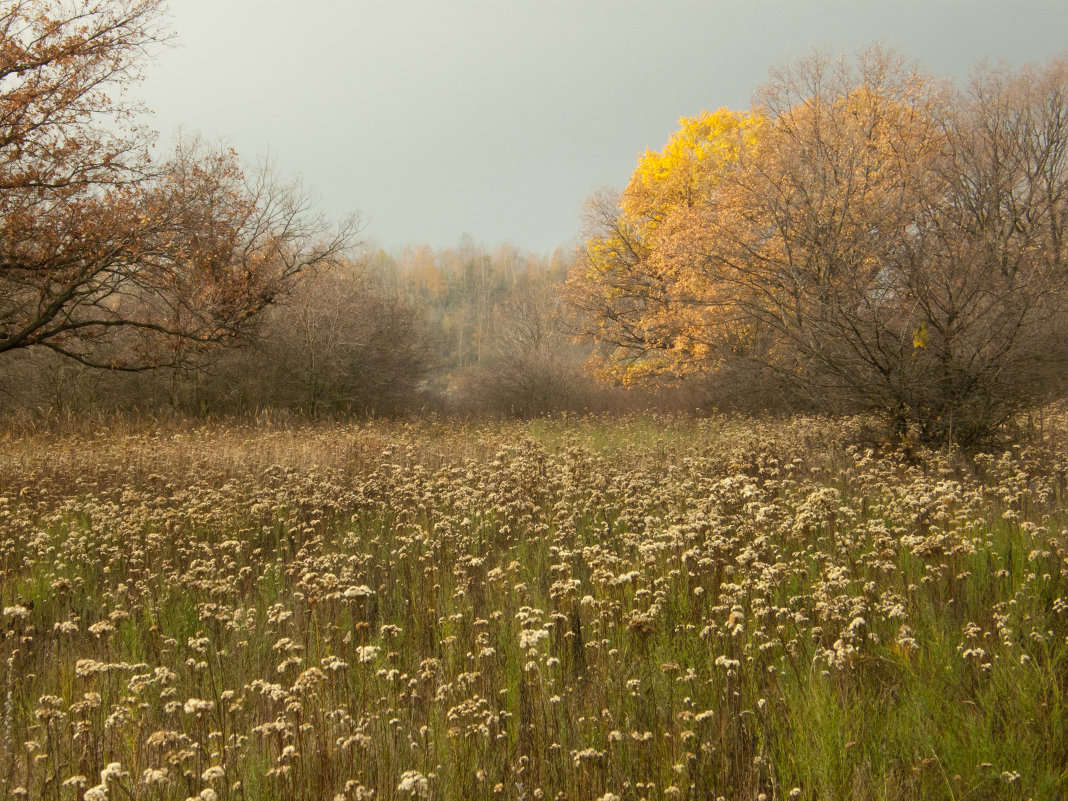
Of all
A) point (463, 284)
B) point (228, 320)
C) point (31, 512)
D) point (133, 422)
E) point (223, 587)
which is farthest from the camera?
point (463, 284)

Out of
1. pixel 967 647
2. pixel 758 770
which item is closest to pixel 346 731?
pixel 758 770

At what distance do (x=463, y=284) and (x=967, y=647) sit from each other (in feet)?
311

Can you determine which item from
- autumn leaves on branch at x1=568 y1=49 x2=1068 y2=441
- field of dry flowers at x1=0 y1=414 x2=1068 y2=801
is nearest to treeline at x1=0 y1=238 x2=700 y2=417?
autumn leaves on branch at x1=568 y1=49 x2=1068 y2=441

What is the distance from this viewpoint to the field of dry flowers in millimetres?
2916

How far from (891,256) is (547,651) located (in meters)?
9.02

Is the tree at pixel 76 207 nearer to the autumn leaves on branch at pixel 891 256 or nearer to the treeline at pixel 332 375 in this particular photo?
the treeline at pixel 332 375

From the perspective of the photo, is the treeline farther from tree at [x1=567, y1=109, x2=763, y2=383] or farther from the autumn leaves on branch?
the autumn leaves on branch

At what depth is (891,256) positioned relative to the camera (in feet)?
33.8

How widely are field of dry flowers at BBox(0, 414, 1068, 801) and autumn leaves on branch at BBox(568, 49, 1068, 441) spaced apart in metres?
2.28

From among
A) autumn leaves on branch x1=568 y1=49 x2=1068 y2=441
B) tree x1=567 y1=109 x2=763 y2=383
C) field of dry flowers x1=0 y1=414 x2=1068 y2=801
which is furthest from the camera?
tree x1=567 y1=109 x2=763 y2=383

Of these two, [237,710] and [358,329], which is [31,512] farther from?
[358,329]

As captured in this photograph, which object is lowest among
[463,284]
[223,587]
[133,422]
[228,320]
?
[223,587]

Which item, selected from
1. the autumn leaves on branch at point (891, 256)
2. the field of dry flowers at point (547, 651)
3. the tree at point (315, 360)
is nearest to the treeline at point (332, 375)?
the tree at point (315, 360)

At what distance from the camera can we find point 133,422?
18562 mm
